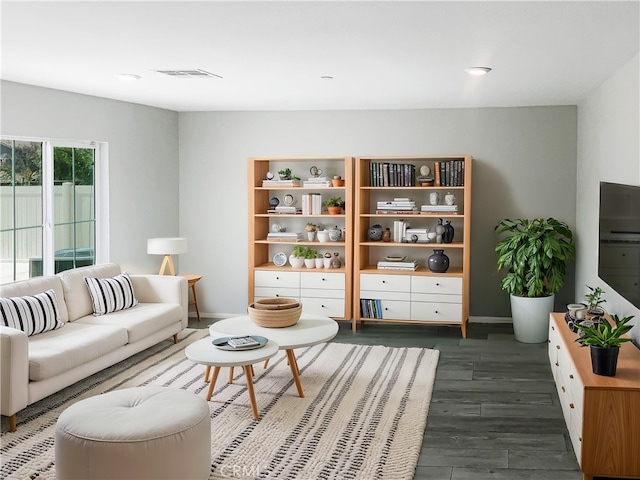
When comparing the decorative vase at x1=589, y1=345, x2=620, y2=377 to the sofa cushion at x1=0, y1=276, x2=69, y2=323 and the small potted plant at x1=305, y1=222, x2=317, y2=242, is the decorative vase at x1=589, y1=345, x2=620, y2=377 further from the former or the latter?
the small potted plant at x1=305, y1=222, x2=317, y2=242

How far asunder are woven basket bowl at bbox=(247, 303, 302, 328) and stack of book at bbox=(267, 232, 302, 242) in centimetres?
224

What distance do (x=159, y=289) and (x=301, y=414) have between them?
2.37 metres

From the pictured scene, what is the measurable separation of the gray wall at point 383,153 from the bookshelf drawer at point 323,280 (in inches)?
34.7

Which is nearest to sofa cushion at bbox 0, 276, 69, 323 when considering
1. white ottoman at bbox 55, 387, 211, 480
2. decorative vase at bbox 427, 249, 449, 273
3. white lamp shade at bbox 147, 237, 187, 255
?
white lamp shade at bbox 147, 237, 187, 255

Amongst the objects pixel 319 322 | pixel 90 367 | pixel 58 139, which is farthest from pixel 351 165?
pixel 90 367

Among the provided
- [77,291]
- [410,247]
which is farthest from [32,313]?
[410,247]

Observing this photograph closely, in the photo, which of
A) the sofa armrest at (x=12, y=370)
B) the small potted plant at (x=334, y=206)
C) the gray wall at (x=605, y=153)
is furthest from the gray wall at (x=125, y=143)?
the gray wall at (x=605, y=153)

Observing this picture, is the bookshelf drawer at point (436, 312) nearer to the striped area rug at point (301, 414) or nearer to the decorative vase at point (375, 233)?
the striped area rug at point (301, 414)

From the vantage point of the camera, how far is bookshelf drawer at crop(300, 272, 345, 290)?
23.0 feet

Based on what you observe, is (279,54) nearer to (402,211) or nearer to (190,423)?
(190,423)

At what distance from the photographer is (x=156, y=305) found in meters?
6.16

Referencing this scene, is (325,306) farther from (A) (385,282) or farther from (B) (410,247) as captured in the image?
(B) (410,247)

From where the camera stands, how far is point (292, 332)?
4.98 meters

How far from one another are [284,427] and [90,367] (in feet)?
5.16
